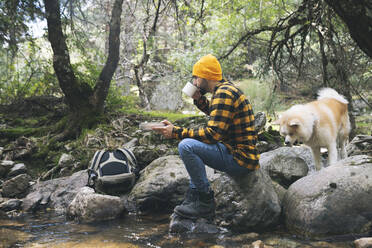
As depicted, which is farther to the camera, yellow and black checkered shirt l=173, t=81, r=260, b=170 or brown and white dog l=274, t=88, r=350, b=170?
brown and white dog l=274, t=88, r=350, b=170

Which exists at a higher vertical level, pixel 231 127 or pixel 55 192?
pixel 231 127

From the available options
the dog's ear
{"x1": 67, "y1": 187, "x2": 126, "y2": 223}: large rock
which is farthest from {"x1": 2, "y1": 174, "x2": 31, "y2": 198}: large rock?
the dog's ear

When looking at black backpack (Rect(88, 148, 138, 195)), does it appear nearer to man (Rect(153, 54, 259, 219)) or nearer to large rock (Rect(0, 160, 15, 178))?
man (Rect(153, 54, 259, 219))

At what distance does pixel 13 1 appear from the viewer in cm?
587

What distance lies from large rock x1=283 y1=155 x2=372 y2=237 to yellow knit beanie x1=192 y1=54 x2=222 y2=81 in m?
1.64

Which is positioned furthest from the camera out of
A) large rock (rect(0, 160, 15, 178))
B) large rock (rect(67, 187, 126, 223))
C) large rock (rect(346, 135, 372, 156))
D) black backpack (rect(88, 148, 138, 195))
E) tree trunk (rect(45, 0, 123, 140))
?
tree trunk (rect(45, 0, 123, 140))

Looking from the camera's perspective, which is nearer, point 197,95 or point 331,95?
point 197,95

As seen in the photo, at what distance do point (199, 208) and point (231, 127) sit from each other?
1001mm

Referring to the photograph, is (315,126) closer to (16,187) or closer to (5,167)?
(16,187)

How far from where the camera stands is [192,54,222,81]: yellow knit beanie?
3369 mm

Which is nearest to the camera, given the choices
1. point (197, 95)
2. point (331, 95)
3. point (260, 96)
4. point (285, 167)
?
point (197, 95)

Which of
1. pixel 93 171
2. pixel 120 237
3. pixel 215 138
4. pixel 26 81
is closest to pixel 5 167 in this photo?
pixel 93 171

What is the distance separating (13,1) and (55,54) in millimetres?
1395

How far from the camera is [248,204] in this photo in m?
3.43
